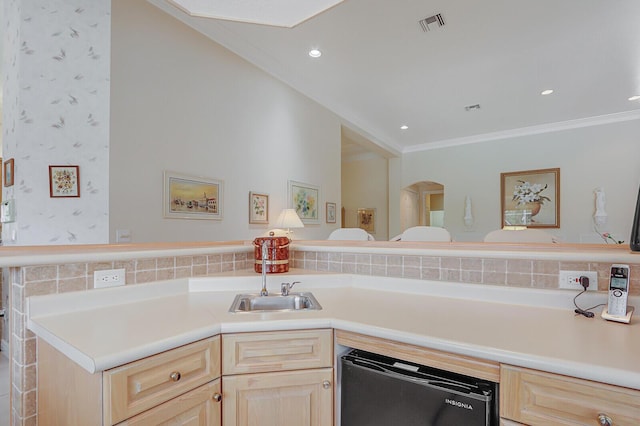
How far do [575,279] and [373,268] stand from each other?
2.87 ft

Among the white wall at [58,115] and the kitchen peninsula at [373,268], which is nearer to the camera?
the kitchen peninsula at [373,268]

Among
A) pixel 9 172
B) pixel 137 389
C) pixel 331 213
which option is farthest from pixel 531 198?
pixel 9 172

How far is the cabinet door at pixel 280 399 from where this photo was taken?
1115 mm

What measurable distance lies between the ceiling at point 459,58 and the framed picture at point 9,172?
1.55m

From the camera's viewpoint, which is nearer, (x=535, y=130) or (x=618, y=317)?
(x=618, y=317)

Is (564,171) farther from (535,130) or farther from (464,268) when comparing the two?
(464,268)

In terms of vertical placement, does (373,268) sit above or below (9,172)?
below

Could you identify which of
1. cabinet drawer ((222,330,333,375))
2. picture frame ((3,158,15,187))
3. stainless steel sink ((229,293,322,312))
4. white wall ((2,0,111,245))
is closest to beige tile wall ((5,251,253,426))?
stainless steel sink ((229,293,322,312))

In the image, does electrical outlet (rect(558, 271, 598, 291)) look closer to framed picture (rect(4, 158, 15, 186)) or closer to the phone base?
the phone base

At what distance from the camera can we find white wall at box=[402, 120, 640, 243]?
488 cm

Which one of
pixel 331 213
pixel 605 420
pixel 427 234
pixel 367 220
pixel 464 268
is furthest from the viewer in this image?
pixel 367 220

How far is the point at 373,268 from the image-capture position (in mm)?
1768

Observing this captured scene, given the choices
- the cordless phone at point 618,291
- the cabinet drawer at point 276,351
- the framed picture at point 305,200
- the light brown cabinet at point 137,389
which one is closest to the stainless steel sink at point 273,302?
the cabinet drawer at point 276,351

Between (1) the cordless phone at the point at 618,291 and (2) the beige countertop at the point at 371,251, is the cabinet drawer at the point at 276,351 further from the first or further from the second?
(1) the cordless phone at the point at 618,291
